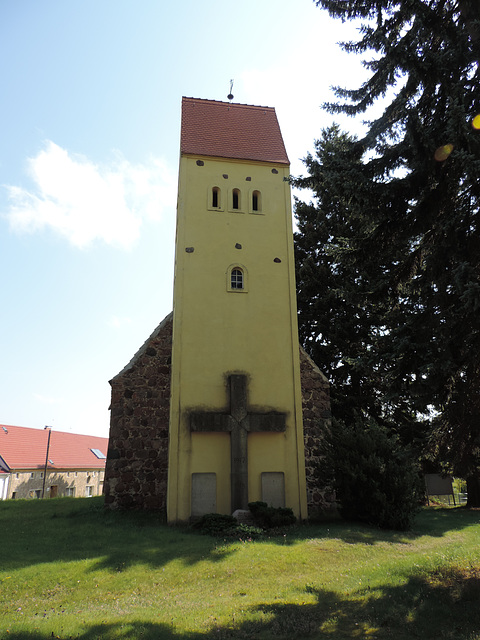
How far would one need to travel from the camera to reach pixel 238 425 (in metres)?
13.2

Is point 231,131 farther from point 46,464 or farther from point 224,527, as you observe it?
point 46,464

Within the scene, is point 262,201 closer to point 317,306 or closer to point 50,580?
point 317,306

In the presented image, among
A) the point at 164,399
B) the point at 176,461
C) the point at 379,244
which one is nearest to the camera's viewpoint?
the point at 379,244

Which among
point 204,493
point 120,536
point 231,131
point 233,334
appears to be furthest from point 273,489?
point 231,131

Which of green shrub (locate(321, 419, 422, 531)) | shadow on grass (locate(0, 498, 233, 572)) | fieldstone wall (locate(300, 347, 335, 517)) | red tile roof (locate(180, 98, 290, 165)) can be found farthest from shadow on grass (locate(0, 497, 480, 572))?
red tile roof (locate(180, 98, 290, 165))

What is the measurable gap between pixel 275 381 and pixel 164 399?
4.36m

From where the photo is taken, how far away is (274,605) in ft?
20.6

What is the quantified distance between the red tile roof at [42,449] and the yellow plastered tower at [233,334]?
32796mm

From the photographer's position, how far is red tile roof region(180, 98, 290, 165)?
54.3 ft

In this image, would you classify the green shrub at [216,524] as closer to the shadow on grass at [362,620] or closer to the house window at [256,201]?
the shadow on grass at [362,620]

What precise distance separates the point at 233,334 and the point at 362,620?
941cm

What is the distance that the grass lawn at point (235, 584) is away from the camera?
5453 mm

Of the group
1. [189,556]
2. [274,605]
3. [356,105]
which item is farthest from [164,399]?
[356,105]

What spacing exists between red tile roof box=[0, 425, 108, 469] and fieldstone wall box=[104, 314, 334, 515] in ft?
96.7
